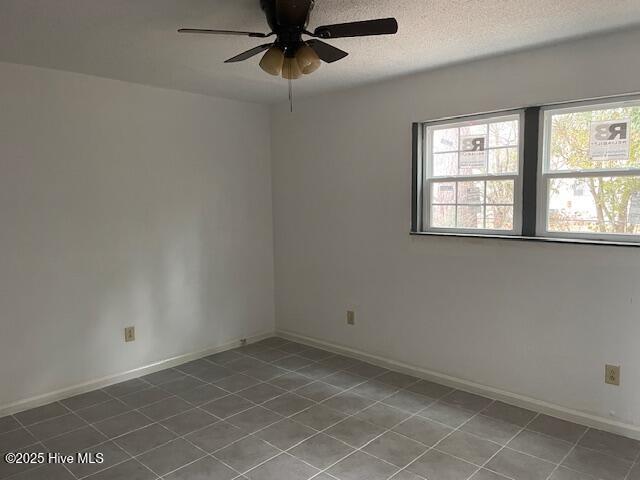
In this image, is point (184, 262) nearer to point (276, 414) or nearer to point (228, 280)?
point (228, 280)

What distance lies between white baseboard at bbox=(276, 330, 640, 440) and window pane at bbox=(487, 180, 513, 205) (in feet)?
4.24

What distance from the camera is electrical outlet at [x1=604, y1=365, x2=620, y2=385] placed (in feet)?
8.95

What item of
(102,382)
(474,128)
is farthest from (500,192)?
(102,382)

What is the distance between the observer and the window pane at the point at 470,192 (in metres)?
3.32

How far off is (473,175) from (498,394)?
152cm

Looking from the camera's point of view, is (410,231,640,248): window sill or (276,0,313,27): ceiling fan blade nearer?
(276,0,313,27): ceiling fan blade

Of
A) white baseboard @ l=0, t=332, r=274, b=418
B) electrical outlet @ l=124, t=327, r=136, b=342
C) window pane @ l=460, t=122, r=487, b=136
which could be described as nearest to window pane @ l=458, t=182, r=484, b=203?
window pane @ l=460, t=122, r=487, b=136

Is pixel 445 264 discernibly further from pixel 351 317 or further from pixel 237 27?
pixel 237 27

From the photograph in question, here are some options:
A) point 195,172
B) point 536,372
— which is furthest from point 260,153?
point 536,372

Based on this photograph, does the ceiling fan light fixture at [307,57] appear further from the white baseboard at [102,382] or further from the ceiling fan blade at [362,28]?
the white baseboard at [102,382]

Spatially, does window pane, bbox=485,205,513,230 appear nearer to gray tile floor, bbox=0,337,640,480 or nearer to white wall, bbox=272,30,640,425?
white wall, bbox=272,30,640,425

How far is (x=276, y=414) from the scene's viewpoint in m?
3.05

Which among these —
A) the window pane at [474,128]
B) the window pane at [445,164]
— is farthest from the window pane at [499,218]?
the window pane at [474,128]

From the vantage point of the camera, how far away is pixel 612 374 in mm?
2746
